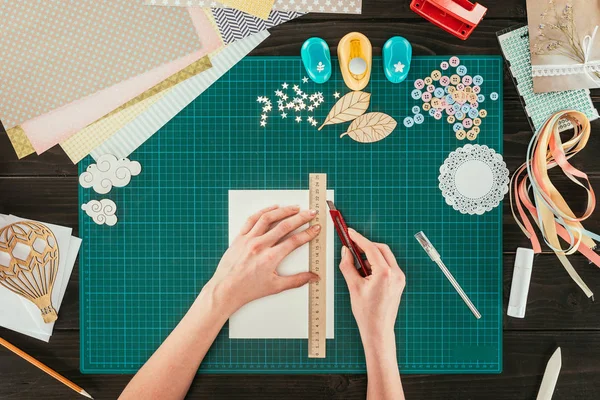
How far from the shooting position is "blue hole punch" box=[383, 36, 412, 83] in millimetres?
992

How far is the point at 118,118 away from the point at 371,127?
0.61m

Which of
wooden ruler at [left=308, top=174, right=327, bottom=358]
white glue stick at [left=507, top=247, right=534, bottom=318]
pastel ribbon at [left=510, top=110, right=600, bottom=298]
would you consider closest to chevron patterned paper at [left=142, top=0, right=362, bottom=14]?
wooden ruler at [left=308, top=174, right=327, bottom=358]

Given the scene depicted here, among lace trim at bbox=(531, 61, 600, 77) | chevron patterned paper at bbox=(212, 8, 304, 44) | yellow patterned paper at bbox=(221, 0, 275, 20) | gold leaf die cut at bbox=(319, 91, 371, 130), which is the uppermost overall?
yellow patterned paper at bbox=(221, 0, 275, 20)

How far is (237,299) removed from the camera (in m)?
1.00

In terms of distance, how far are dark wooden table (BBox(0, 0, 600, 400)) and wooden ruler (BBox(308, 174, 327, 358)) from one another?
115 millimetres

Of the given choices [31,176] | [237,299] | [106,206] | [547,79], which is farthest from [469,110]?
[31,176]

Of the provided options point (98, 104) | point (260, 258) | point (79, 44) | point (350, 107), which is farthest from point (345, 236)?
point (79, 44)

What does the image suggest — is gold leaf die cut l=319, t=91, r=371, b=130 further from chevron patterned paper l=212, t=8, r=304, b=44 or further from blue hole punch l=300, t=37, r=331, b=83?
chevron patterned paper l=212, t=8, r=304, b=44

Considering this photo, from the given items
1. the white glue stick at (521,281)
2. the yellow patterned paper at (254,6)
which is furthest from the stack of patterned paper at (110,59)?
the white glue stick at (521,281)

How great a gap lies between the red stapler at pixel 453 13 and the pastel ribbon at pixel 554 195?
0.94 feet

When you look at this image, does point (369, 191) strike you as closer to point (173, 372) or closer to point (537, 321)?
point (537, 321)

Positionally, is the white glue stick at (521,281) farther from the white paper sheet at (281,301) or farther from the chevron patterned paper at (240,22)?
the chevron patterned paper at (240,22)

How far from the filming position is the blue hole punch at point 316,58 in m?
0.99

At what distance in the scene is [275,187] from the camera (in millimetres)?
1031
